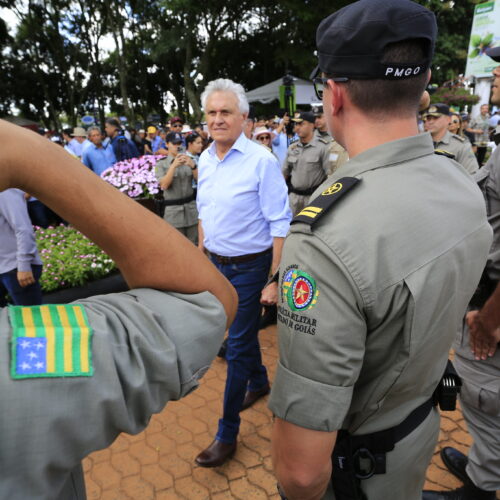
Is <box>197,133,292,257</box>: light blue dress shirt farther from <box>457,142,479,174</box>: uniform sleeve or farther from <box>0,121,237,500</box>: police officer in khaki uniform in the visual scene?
<box>457,142,479,174</box>: uniform sleeve

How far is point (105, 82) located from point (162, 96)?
5.00m

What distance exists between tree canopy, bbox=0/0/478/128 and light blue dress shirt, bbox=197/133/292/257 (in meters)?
20.1

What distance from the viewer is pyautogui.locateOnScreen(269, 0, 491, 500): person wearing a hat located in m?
0.98

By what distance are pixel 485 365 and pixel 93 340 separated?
6.44ft

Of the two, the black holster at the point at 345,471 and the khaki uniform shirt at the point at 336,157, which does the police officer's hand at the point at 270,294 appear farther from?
the khaki uniform shirt at the point at 336,157

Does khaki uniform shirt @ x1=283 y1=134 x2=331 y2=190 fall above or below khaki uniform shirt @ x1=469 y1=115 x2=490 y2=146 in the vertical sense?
above

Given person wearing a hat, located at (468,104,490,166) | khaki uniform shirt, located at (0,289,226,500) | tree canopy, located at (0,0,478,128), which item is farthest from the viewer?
tree canopy, located at (0,0,478,128)

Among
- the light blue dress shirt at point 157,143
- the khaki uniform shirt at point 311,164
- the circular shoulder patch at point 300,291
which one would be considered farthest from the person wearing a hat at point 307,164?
the light blue dress shirt at point 157,143

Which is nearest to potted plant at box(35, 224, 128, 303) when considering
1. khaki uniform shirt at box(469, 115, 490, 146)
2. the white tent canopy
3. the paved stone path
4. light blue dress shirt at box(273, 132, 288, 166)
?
the paved stone path

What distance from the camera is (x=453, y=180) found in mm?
1131

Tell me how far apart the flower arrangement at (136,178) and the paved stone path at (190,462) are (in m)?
3.59

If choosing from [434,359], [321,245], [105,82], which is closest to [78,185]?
[321,245]

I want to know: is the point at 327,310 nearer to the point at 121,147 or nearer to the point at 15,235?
the point at 15,235

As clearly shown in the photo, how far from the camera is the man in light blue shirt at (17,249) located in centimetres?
322
